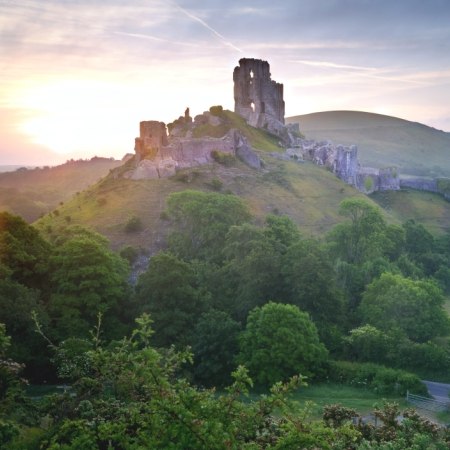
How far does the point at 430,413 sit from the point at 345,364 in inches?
296

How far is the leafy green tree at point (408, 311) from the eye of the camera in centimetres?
4212

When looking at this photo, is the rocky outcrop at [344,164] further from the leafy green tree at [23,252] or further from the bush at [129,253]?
the leafy green tree at [23,252]

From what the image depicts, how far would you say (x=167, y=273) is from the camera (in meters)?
38.3

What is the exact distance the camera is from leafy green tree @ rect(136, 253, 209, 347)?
35625 millimetres

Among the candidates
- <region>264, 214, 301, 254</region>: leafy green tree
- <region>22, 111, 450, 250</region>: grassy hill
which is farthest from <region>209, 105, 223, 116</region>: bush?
<region>264, 214, 301, 254</region>: leafy green tree

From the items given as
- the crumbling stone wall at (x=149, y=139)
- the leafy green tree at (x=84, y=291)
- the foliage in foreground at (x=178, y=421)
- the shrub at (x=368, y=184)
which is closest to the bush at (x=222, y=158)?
the crumbling stone wall at (x=149, y=139)

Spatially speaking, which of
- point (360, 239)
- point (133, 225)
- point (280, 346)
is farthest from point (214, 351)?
point (133, 225)

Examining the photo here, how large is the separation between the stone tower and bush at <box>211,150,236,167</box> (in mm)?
32649

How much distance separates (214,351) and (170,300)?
539 cm

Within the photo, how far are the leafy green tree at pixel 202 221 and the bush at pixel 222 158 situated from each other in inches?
829

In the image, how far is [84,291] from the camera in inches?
1467

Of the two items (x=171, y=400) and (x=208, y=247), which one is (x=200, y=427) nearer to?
(x=171, y=400)

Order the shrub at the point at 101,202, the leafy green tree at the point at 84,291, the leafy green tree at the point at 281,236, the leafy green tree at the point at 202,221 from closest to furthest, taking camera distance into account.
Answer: the leafy green tree at the point at 84,291
the leafy green tree at the point at 281,236
the leafy green tree at the point at 202,221
the shrub at the point at 101,202

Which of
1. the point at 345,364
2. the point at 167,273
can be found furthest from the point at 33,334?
the point at 345,364
